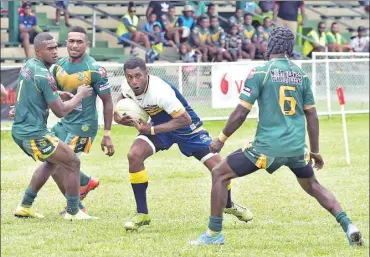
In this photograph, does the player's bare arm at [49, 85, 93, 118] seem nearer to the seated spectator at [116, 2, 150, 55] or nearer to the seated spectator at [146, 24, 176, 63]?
the seated spectator at [146, 24, 176, 63]

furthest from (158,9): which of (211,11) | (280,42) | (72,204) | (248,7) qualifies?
(280,42)

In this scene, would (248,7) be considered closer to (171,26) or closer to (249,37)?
(249,37)

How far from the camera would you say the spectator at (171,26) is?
26.6m

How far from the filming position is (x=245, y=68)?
22094 mm

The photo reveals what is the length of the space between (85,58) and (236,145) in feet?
27.2

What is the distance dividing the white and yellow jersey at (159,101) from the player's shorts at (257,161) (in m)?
1.25

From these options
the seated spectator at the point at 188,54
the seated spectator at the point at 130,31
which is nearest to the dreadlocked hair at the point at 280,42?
the seated spectator at the point at 188,54

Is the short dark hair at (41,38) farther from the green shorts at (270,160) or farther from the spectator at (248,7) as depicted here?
the spectator at (248,7)

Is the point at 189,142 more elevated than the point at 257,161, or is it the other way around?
the point at 257,161

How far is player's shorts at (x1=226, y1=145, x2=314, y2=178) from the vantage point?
364 inches

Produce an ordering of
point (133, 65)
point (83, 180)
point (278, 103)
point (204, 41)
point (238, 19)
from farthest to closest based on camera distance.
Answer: point (238, 19) → point (204, 41) → point (83, 180) → point (133, 65) → point (278, 103)

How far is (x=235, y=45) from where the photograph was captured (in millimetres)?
26891

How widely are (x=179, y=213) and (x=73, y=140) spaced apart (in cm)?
147

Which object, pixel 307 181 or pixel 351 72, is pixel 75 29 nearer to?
pixel 307 181
